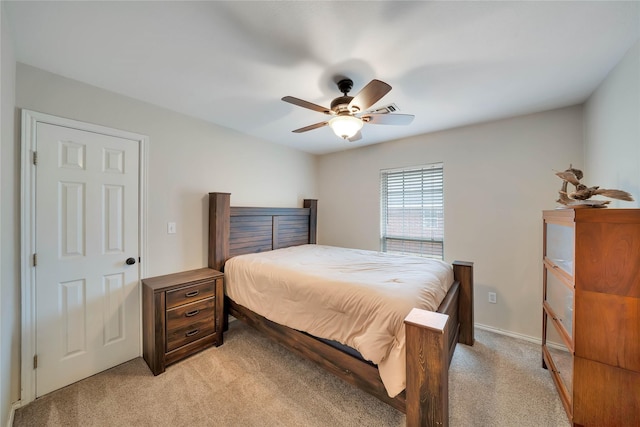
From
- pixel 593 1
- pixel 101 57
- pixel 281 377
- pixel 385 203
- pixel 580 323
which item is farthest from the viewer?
pixel 385 203

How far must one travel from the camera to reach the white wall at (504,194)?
8.21 ft

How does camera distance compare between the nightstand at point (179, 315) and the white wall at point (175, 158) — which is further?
the nightstand at point (179, 315)

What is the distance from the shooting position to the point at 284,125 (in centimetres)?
298

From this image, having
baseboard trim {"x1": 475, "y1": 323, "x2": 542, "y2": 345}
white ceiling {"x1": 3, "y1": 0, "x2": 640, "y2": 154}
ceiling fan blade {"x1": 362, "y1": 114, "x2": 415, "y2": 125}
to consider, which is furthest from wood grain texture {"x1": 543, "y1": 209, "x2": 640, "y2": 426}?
baseboard trim {"x1": 475, "y1": 323, "x2": 542, "y2": 345}

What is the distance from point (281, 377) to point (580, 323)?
6.80ft

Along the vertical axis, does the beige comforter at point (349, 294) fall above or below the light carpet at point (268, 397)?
above

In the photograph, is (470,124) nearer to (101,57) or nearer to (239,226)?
(239,226)

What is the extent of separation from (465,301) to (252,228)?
8.66 ft

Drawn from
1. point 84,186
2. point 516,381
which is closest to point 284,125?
point 84,186

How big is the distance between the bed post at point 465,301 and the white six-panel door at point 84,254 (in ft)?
10.6

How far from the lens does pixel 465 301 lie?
2420mm

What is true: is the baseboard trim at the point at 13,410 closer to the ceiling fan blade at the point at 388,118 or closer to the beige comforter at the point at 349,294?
the beige comforter at the point at 349,294

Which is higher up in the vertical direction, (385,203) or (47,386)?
(385,203)

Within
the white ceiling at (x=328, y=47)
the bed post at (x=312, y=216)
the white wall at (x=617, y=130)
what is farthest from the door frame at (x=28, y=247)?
the white wall at (x=617, y=130)
